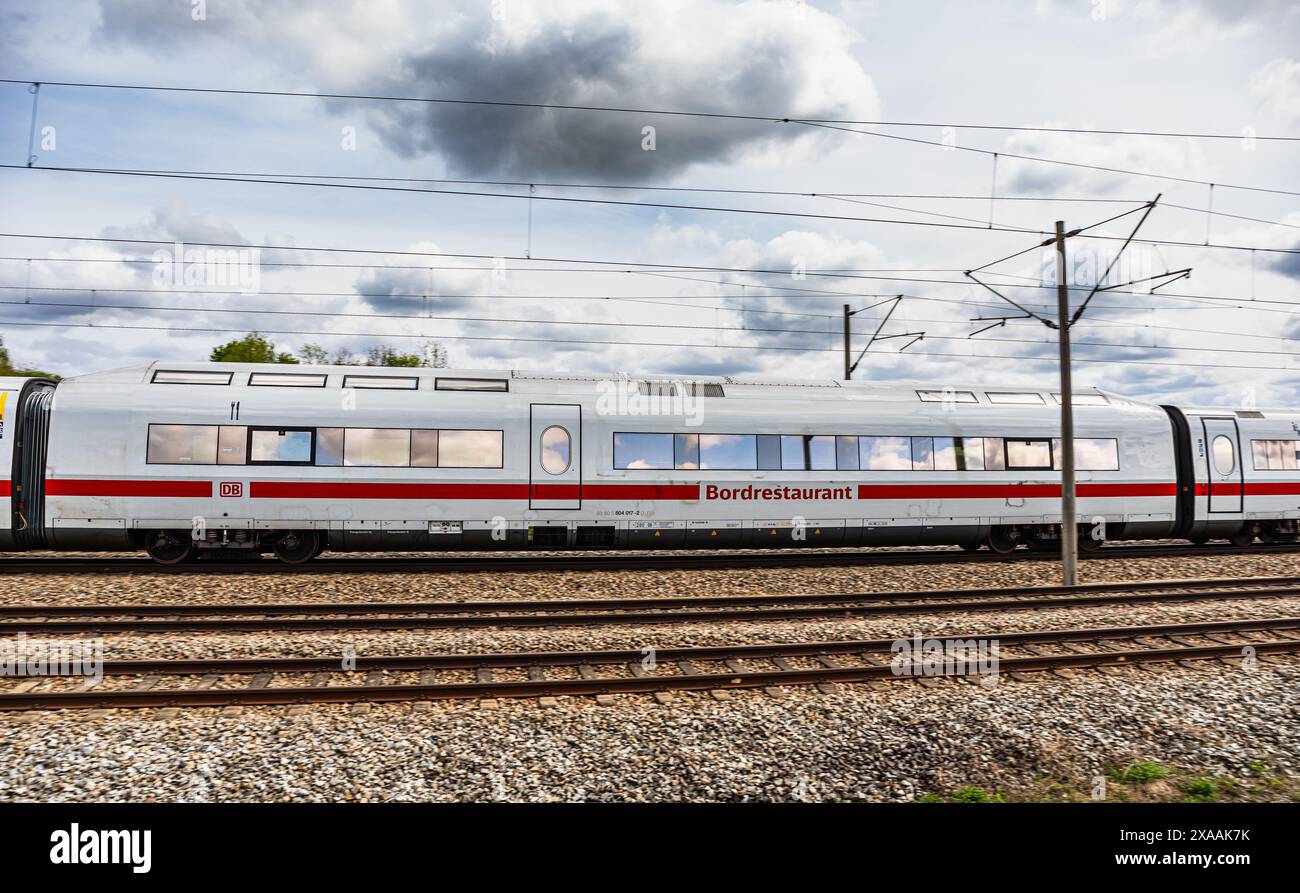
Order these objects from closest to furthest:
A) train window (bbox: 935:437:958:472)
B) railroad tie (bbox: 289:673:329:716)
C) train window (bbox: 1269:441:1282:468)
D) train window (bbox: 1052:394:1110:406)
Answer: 1. railroad tie (bbox: 289:673:329:716)
2. train window (bbox: 935:437:958:472)
3. train window (bbox: 1052:394:1110:406)
4. train window (bbox: 1269:441:1282:468)

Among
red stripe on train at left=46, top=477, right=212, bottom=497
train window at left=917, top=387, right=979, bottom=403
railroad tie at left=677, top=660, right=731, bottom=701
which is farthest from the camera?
train window at left=917, top=387, right=979, bottom=403

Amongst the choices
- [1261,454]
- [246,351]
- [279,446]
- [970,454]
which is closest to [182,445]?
[279,446]

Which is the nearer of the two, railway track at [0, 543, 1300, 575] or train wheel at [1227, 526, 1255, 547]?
railway track at [0, 543, 1300, 575]

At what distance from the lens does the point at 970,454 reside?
15.5 m

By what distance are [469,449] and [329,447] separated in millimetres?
2500

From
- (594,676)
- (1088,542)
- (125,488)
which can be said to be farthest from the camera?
(1088,542)

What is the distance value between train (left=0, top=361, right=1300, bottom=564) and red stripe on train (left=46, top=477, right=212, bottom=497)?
25mm

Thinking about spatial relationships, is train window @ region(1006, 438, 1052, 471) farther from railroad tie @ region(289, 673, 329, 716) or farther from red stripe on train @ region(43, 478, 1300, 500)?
railroad tie @ region(289, 673, 329, 716)

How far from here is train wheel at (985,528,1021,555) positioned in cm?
1598

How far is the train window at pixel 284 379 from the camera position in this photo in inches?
538

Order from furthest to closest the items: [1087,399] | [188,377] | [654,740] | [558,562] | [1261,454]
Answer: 1. [1261,454]
2. [1087,399]
3. [558,562]
4. [188,377]
5. [654,740]

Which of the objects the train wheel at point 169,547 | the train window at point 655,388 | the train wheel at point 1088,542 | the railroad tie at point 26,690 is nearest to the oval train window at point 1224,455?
the train wheel at point 1088,542

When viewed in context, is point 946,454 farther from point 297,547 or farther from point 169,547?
point 169,547

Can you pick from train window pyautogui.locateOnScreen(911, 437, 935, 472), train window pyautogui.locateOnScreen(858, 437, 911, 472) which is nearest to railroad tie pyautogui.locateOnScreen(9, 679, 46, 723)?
train window pyautogui.locateOnScreen(858, 437, 911, 472)
